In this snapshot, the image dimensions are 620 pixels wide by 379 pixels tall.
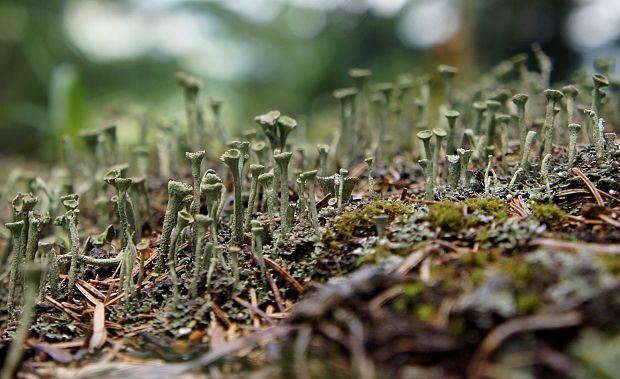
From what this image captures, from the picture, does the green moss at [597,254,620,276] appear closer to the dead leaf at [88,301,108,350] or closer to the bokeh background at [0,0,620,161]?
the dead leaf at [88,301,108,350]

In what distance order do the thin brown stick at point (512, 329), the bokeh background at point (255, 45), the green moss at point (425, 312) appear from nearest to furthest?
1. the thin brown stick at point (512, 329)
2. the green moss at point (425, 312)
3. the bokeh background at point (255, 45)

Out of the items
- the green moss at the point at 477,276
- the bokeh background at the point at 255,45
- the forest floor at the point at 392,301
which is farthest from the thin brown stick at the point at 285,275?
the bokeh background at the point at 255,45

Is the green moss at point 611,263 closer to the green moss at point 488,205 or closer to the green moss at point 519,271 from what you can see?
the green moss at point 519,271

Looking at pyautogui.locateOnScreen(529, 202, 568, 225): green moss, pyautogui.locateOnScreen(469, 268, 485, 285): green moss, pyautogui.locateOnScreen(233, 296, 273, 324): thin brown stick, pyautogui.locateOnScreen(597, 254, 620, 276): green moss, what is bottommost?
pyautogui.locateOnScreen(233, 296, 273, 324): thin brown stick

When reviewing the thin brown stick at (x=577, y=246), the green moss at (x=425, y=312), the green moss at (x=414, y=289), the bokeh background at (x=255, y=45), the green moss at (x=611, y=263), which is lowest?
the green moss at (x=425, y=312)

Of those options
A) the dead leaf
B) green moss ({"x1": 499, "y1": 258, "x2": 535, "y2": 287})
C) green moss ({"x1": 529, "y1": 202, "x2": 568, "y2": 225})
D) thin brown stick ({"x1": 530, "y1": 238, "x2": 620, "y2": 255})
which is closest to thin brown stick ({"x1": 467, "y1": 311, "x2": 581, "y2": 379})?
green moss ({"x1": 499, "y1": 258, "x2": 535, "y2": 287})

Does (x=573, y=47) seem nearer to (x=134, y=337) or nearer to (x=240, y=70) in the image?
(x=240, y=70)

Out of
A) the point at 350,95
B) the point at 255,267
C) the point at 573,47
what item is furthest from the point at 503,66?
the point at 573,47
